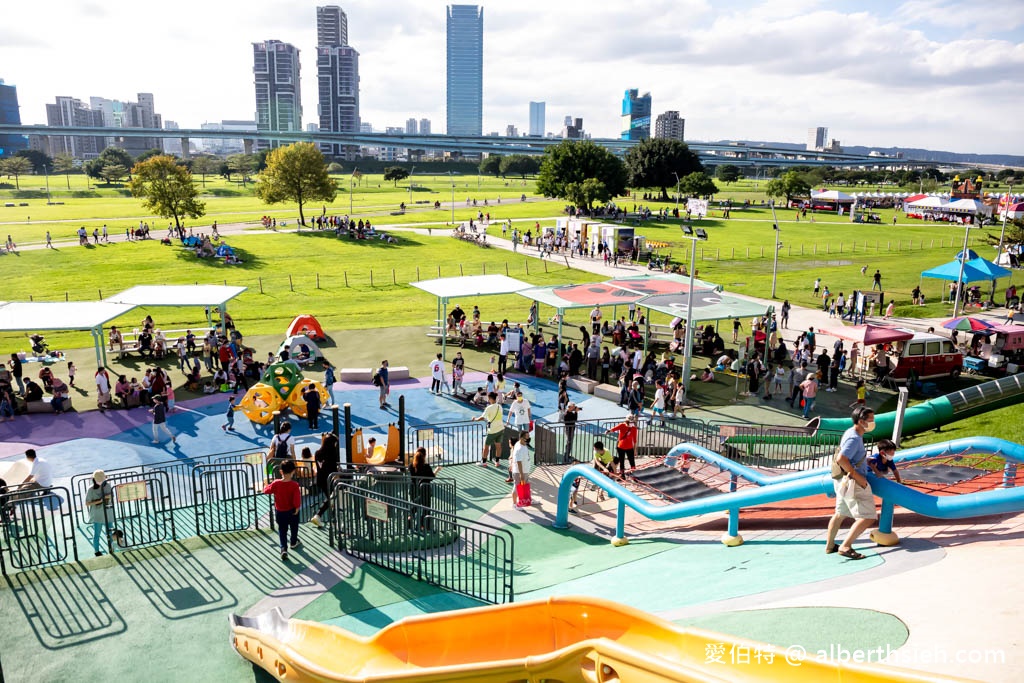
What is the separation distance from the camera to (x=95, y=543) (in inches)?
422

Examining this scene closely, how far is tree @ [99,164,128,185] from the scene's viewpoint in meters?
124

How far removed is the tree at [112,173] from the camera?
124 m

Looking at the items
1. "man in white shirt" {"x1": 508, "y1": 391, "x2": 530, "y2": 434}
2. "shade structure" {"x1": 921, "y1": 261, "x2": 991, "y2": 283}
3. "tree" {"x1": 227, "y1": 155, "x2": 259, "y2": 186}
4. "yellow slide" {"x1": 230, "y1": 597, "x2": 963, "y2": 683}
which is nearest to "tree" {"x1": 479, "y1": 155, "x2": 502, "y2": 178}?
"tree" {"x1": 227, "y1": 155, "x2": 259, "y2": 186}

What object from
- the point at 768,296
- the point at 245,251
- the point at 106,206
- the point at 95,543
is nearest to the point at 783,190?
the point at 768,296

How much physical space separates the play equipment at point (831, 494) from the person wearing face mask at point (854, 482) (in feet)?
1.02

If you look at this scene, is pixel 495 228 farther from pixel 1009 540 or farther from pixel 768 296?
pixel 1009 540

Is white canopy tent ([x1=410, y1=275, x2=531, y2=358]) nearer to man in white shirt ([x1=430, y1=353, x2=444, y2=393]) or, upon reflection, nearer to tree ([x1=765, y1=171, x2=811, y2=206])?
man in white shirt ([x1=430, y1=353, x2=444, y2=393])

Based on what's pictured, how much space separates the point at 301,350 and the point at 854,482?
68.7 ft

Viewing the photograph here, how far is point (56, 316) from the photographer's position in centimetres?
2255

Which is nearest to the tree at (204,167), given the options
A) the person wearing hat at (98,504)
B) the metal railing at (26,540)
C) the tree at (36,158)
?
the tree at (36,158)

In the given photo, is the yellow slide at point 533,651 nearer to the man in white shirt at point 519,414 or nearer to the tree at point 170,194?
the man in white shirt at point 519,414

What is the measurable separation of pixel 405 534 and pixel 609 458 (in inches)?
200

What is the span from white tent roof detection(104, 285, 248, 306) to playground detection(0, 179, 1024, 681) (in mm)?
5860

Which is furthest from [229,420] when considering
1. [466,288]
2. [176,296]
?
[466,288]
